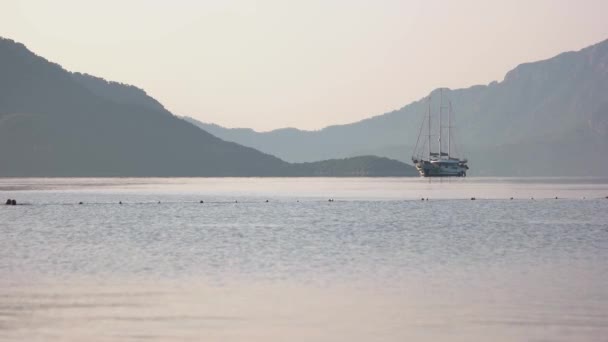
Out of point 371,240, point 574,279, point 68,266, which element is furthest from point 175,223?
point 574,279

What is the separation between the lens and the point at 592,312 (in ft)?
121

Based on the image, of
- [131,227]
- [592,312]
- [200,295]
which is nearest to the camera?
[592,312]

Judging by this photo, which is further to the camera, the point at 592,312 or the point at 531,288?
the point at 531,288

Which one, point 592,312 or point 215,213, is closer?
point 592,312

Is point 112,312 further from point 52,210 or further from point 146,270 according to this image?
point 52,210

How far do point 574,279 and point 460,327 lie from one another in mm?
15402

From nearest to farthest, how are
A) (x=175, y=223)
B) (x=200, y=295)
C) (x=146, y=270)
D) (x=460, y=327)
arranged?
1. (x=460, y=327)
2. (x=200, y=295)
3. (x=146, y=270)
4. (x=175, y=223)

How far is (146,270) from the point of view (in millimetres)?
52719

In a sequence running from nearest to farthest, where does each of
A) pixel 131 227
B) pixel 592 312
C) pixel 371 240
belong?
1. pixel 592 312
2. pixel 371 240
3. pixel 131 227

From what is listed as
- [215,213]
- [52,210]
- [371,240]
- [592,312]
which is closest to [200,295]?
[592,312]

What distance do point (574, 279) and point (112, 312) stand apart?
2122 cm

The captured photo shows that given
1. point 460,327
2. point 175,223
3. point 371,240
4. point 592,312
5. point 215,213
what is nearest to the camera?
point 460,327

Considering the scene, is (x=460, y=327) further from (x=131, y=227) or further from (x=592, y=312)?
(x=131, y=227)

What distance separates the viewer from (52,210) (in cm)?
12988
